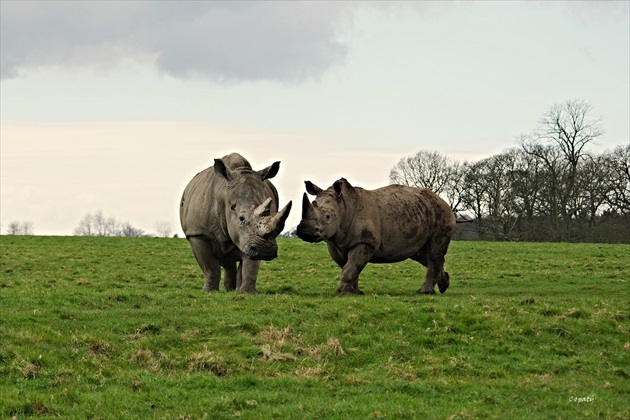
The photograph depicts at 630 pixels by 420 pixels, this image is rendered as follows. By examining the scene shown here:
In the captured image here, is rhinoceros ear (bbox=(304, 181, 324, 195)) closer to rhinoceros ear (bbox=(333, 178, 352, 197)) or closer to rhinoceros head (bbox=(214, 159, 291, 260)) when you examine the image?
rhinoceros ear (bbox=(333, 178, 352, 197))

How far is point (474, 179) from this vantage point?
6328 cm

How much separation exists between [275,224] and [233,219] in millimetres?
1535

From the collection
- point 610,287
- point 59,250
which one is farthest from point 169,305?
point 59,250

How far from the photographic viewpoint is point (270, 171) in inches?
681

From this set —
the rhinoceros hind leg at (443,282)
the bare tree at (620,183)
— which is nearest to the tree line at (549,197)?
the bare tree at (620,183)

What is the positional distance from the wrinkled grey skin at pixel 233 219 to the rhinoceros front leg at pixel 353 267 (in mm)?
1749

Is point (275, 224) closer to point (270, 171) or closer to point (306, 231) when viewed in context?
point (306, 231)

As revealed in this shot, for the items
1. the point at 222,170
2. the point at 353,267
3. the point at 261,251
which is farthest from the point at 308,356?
the point at 222,170

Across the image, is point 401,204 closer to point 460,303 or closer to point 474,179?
point 460,303

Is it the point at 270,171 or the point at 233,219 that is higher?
the point at 270,171

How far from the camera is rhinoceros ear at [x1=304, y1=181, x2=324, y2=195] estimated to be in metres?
18.1

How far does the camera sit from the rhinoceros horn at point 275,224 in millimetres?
14945

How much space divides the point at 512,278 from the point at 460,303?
11193mm

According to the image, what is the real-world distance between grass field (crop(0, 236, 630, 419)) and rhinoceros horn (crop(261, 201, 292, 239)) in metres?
1.15
